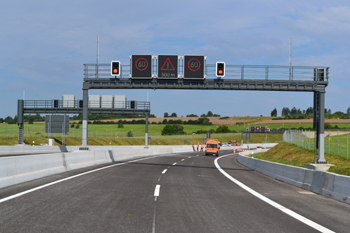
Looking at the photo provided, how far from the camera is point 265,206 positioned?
9156mm

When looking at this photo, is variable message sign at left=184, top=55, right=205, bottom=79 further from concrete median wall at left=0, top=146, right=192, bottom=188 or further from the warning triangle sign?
concrete median wall at left=0, top=146, right=192, bottom=188

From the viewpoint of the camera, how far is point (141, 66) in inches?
1022

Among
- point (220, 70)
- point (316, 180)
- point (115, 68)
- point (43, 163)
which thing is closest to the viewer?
point (316, 180)

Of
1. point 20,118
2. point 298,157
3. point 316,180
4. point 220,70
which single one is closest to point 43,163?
point 316,180

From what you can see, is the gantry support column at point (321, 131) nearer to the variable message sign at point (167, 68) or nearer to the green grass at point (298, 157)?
the green grass at point (298, 157)

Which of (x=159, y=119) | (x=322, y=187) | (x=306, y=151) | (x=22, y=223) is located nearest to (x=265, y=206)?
(x=322, y=187)

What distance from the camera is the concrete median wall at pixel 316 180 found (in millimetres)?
10336

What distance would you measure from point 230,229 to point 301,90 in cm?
2014

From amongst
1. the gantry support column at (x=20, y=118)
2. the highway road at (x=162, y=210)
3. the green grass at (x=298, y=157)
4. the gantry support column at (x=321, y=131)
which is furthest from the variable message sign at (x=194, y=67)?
the gantry support column at (x=20, y=118)

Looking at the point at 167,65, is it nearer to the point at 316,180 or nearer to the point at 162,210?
the point at 316,180

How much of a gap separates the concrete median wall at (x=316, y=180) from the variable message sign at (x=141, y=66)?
462 inches

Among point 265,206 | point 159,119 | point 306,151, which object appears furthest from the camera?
point 159,119

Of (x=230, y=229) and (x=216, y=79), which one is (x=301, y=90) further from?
(x=230, y=229)

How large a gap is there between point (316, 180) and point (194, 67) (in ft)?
49.5
